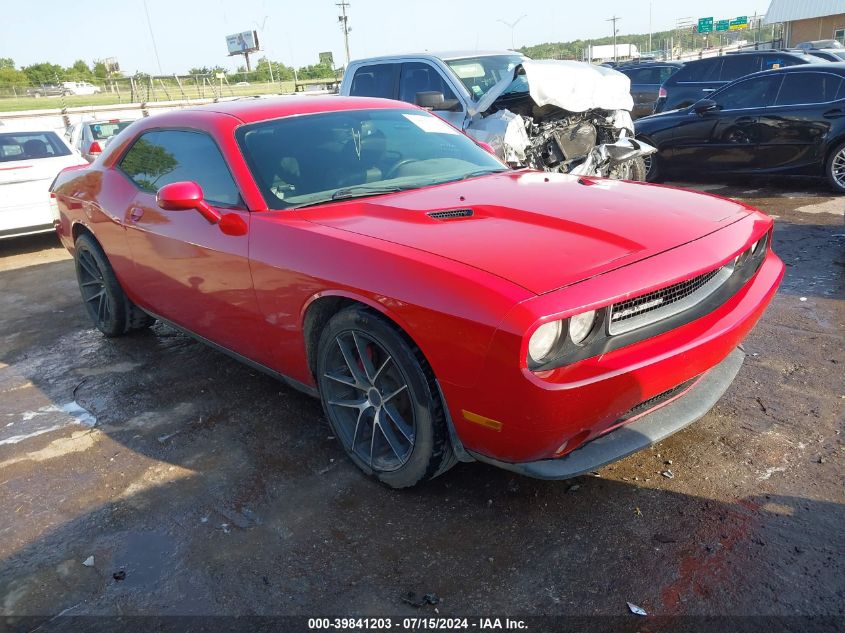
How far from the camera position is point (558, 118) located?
7684mm

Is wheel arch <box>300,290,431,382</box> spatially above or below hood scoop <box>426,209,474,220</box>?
below

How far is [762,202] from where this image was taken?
794 cm

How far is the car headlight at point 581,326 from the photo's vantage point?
235 centimetres

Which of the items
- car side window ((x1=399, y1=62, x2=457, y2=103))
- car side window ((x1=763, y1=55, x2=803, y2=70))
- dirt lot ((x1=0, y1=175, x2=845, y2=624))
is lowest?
dirt lot ((x1=0, y1=175, x2=845, y2=624))

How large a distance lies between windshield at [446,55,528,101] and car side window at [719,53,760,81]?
5579 mm

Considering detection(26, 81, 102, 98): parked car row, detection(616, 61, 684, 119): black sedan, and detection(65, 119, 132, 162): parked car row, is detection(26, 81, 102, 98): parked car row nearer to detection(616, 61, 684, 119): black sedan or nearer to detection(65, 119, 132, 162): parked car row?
detection(65, 119, 132, 162): parked car row

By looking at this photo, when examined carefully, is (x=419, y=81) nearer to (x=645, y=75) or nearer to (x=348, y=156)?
(x=348, y=156)

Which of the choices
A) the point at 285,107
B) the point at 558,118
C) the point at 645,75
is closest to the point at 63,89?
the point at 645,75

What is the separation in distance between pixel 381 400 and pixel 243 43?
85727 mm

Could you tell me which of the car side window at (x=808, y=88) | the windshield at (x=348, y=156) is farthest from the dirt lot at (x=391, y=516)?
the car side window at (x=808, y=88)

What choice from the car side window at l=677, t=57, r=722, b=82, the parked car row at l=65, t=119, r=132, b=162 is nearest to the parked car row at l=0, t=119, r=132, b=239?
the parked car row at l=65, t=119, r=132, b=162

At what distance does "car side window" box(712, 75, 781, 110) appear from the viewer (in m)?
8.45

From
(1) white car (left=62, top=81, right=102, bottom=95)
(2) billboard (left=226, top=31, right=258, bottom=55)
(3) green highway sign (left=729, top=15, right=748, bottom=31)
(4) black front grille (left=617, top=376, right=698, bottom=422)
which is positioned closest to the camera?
(4) black front grille (left=617, top=376, right=698, bottom=422)

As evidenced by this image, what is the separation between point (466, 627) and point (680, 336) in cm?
127
